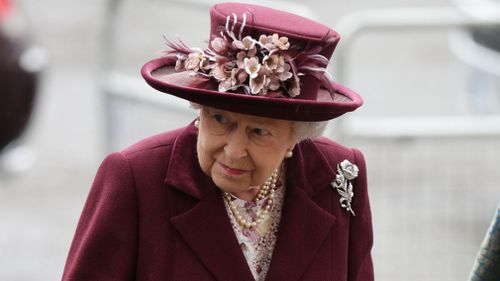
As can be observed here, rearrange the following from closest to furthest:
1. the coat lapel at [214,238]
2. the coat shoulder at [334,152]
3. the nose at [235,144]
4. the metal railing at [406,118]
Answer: the nose at [235,144], the coat lapel at [214,238], the coat shoulder at [334,152], the metal railing at [406,118]

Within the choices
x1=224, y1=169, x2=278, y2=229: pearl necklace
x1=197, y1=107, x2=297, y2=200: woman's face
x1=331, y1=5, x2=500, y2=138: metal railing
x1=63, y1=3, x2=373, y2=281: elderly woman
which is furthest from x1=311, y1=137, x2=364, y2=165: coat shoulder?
x1=331, y1=5, x2=500, y2=138: metal railing

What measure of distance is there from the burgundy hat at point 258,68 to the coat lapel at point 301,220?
0.30 meters

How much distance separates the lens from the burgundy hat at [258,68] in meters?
3.46

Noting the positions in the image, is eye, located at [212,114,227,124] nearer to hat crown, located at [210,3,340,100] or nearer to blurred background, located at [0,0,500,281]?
hat crown, located at [210,3,340,100]

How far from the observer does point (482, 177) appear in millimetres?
6656

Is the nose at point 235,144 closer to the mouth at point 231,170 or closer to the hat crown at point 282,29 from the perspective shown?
the mouth at point 231,170

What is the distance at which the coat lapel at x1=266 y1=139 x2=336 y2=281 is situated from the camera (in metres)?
3.75

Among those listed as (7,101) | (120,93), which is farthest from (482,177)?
(7,101)

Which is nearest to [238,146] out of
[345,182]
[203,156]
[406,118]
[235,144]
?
[235,144]

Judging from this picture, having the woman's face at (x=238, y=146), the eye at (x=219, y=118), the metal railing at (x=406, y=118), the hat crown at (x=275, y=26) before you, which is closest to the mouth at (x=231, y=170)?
the woman's face at (x=238, y=146)

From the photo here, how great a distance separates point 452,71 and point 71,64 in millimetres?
3103

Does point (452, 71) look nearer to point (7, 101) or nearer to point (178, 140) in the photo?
point (7, 101)

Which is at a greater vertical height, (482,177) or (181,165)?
(181,165)

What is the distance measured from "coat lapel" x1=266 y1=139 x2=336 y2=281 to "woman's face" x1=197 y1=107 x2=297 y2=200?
0.20m
